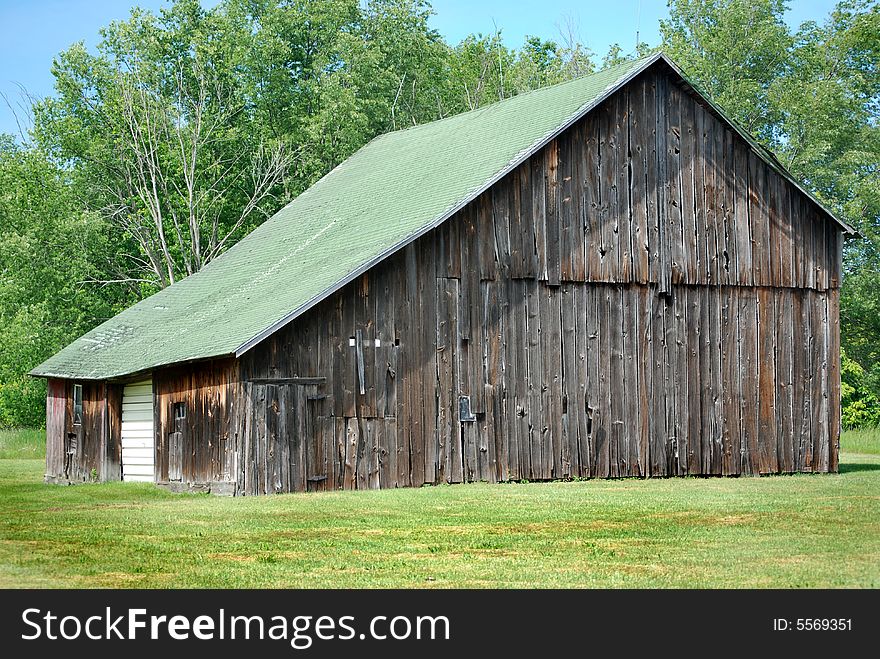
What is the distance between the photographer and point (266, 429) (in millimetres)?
23875

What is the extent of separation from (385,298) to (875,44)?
35.0 m

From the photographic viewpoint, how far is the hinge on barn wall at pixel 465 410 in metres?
25.7

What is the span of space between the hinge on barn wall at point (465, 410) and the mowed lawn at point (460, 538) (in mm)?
1677

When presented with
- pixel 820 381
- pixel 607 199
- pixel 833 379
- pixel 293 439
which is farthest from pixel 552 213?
pixel 833 379

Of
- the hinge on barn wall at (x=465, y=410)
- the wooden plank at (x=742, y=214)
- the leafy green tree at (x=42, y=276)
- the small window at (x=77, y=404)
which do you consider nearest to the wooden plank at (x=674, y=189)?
the wooden plank at (x=742, y=214)

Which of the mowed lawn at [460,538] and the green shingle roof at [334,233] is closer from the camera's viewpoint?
the mowed lawn at [460,538]

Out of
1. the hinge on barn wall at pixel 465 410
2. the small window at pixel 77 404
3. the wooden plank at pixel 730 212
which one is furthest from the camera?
the small window at pixel 77 404

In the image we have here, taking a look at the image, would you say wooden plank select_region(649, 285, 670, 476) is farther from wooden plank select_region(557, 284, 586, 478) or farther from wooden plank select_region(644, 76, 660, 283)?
wooden plank select_region(557, 284, 586, 478)

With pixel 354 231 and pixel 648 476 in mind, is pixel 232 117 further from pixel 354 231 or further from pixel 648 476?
pixel 648 476

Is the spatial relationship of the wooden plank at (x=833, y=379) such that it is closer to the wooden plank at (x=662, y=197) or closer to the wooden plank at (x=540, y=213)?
the wooden plank at (x=662, y=197)

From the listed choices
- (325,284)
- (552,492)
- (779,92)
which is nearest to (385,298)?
(325,284)

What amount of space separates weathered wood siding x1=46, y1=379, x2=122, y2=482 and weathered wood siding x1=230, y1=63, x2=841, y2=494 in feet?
24.0

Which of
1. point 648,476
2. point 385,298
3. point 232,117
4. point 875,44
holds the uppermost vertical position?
point 875,44

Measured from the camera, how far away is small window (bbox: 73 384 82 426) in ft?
103
